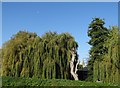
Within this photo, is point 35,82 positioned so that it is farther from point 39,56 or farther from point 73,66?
point 73,66

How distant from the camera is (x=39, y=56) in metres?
9.30

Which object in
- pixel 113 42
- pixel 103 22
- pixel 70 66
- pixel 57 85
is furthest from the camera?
pixel 103 22

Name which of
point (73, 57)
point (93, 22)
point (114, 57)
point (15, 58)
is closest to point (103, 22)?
point (93, 22)

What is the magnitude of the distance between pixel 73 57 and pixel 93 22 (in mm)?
2487

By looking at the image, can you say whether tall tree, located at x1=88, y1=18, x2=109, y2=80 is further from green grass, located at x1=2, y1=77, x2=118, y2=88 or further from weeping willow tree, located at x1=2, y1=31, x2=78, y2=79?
green grass, located at x1=2, y1=77, x2=118, y2=88

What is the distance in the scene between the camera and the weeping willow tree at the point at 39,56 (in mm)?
9273

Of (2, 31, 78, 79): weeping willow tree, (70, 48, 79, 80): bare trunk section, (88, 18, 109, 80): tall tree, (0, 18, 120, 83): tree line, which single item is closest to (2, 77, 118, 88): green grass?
(0, 18, 120, 83): tree line

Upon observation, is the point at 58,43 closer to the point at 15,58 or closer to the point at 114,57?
the point at 15,58

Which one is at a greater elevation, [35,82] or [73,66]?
[73,66]

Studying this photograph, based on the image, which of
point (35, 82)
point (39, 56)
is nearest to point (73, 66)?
point (39, 56)

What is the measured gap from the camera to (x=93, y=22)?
11.7m

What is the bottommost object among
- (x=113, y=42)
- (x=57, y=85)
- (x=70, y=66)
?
(x=57, y=85)

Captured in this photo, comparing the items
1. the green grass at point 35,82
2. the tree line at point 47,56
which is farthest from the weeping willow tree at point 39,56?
the green grass at point 35,82

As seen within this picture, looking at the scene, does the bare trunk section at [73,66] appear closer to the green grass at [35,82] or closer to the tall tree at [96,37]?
the tall tree at [96,37]
